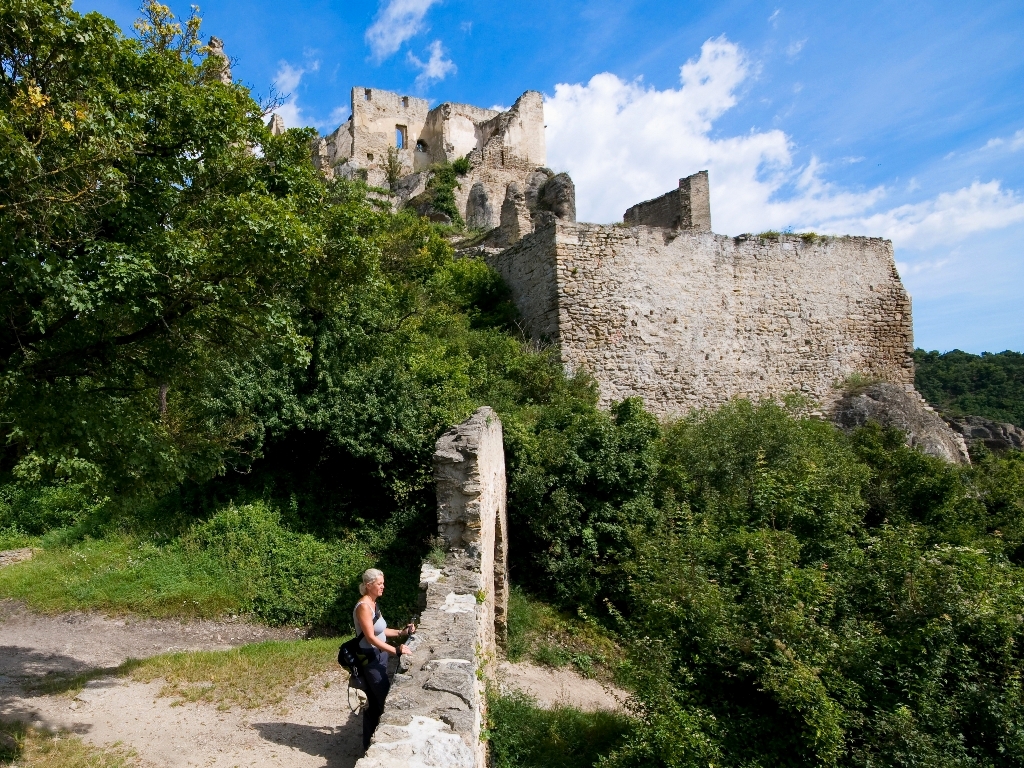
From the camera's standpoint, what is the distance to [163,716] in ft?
22.8

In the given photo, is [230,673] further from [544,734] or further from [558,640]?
[558,640]

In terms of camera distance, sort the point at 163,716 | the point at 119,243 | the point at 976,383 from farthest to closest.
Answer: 1. the point at 976,383
2. the point at 163,716
3. the point at 119,243

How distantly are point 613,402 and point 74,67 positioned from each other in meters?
11.1

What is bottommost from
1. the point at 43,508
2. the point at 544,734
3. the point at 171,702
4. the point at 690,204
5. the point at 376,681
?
the point at 544,734

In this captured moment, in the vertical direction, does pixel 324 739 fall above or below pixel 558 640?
→ below

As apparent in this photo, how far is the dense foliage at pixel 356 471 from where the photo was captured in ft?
18.1

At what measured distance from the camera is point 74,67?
5484 millimetres

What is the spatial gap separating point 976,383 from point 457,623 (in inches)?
1640

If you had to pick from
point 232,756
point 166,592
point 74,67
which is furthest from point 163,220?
point 166,592

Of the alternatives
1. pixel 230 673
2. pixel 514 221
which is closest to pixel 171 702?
pixel 230 673

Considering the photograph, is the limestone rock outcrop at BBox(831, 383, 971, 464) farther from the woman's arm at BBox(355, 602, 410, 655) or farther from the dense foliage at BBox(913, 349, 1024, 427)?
the dense foliage at BBox(913, 349, 1024, 427)

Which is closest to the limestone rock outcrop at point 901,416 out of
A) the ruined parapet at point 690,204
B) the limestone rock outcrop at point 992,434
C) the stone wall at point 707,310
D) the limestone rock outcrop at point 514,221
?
the stone wall at point 707,310

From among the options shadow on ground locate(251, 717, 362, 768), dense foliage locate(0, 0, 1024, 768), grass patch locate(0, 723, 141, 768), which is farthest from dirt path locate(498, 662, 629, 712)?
grass patch locate(0, 723, 141, 768)

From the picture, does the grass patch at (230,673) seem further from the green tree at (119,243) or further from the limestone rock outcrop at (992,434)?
the limestone rock outcrop at (992,434)
